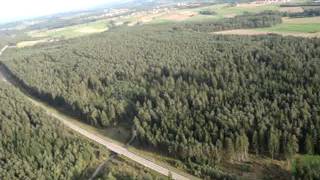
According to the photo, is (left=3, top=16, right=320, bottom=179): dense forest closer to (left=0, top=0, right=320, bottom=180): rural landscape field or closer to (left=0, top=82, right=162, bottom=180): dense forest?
(left=0, top=0, right=320, bottom=180): rural landscape field

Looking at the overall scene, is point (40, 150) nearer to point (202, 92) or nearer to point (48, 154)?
point (48, 154)

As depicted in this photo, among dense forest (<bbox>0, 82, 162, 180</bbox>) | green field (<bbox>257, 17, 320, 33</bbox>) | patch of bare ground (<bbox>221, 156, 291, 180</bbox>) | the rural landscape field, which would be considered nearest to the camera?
patch of bare ground (<bbox>221, 156, 291, 180</bbox>)

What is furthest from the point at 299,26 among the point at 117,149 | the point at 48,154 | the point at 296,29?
the point at 48,154

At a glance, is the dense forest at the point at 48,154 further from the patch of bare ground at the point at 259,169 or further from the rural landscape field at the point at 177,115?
the patch of bare ground at the point at 259,169

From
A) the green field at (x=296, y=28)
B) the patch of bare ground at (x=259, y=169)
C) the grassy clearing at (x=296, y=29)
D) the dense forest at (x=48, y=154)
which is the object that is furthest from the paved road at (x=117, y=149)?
the green field at (x=296, y=28)

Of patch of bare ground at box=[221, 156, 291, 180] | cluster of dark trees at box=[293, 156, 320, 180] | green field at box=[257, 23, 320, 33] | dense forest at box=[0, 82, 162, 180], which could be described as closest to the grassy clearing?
green field at box=[257, 23, 320, 33]

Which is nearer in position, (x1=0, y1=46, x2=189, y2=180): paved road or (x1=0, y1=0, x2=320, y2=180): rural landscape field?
(x1=0, y1=0, x2=320, y2=180): rural landscape field

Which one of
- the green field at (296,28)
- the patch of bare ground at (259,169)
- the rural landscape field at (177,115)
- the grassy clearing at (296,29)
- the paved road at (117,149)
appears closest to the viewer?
the patch of bare ground at (259,169)
